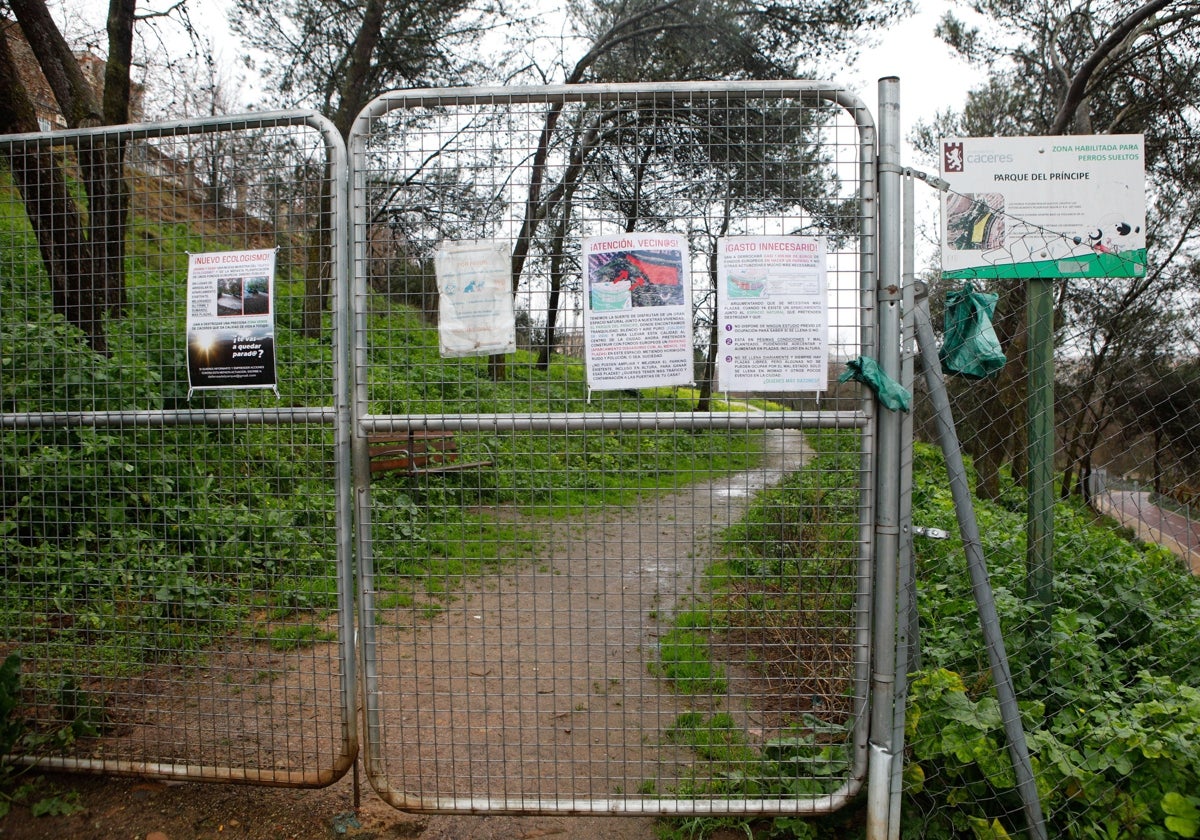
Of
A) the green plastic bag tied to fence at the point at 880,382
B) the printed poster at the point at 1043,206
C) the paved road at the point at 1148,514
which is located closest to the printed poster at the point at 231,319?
the green plastic bag tied to fence at the point at 880,382

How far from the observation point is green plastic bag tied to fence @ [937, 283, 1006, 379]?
255 centimetres

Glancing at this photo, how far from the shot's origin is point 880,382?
2480 millimetres

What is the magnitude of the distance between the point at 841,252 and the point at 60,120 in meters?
7.83

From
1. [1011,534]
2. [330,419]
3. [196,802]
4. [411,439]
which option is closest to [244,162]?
[330,419]

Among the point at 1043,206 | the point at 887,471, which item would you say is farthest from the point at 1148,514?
the point at 887,471

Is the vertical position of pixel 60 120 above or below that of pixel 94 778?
above

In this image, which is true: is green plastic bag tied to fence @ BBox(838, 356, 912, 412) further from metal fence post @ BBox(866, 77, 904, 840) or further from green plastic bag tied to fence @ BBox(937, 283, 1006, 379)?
green plastic bag tied to fence @ BBox(937, 283, 1006, 379)

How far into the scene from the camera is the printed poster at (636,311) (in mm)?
2527

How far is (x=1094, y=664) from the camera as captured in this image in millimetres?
3182

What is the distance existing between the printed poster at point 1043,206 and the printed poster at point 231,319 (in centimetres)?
248

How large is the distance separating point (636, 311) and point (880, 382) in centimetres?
85

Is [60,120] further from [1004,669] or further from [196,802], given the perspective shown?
[1004,669]

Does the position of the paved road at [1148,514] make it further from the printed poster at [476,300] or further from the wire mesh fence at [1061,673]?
the printed poster at [476,300]

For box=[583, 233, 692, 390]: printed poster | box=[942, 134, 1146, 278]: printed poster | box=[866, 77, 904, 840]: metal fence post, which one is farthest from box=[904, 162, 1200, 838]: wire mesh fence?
box=[583, 233, 692, 390]: printed poster
